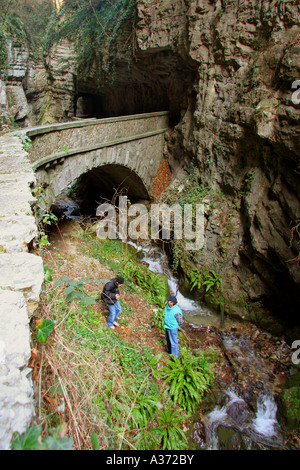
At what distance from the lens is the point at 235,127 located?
9.13 m

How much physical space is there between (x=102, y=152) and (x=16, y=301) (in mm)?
8182

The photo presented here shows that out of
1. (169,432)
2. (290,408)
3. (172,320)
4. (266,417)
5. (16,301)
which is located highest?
(16,301)

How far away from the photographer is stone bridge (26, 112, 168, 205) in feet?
23.1

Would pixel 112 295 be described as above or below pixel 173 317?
above

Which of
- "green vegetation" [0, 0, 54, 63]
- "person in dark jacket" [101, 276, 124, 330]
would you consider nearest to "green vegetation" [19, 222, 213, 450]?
"person in dark jacket" [101, 276, 124, 330]

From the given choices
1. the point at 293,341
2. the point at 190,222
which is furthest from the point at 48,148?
the point at 293,341

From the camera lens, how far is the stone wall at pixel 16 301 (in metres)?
1.29

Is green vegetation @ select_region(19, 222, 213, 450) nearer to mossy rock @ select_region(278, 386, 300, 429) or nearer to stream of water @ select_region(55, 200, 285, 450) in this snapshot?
stream of water @ select_region(55, 200, 285, 450)

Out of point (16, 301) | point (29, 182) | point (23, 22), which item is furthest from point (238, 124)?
A: point (23, 22)

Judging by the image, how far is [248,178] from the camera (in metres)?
9.05

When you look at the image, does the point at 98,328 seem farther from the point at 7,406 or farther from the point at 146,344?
the point at 7,406

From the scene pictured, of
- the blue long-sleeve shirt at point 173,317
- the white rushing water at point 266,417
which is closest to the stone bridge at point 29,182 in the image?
the blue long-sleeve shirt at point 173,317

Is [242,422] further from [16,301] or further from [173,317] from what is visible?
[16,301]

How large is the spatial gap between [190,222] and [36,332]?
Result: 332 inches
